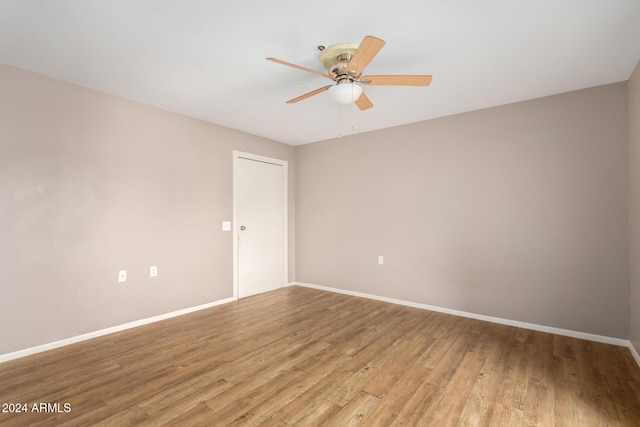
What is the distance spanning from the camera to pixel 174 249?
3436 mm

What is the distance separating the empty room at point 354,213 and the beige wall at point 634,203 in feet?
0.13

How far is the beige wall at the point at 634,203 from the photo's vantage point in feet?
7.54

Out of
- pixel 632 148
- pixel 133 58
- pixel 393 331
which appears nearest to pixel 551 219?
pixel 632 148

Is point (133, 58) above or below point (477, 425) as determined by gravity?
above

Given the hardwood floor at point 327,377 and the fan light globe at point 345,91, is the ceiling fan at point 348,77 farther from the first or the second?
the hardwood floor at point 327,377

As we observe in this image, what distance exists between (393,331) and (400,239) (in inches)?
53.5

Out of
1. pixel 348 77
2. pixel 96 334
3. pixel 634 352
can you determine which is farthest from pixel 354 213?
pixel 96 334

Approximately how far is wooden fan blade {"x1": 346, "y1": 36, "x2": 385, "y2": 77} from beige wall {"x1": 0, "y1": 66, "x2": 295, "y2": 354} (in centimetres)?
251

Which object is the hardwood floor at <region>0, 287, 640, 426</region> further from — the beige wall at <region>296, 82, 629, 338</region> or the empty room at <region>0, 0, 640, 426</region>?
the beige wall at <region>296, 82, 629, 338</region>

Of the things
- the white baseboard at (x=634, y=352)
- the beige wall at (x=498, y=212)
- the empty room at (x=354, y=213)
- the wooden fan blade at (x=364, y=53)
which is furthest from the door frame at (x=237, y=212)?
the white baseboard at (x=634, y=352)

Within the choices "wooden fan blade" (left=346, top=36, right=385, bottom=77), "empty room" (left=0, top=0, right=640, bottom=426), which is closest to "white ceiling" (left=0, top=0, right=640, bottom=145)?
"empty room" (left=0, top=0, right=640, bottom=426)

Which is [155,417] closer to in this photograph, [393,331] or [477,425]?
[477,425]

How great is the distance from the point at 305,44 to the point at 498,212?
2730 mm

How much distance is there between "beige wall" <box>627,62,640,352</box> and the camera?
2.30 m
